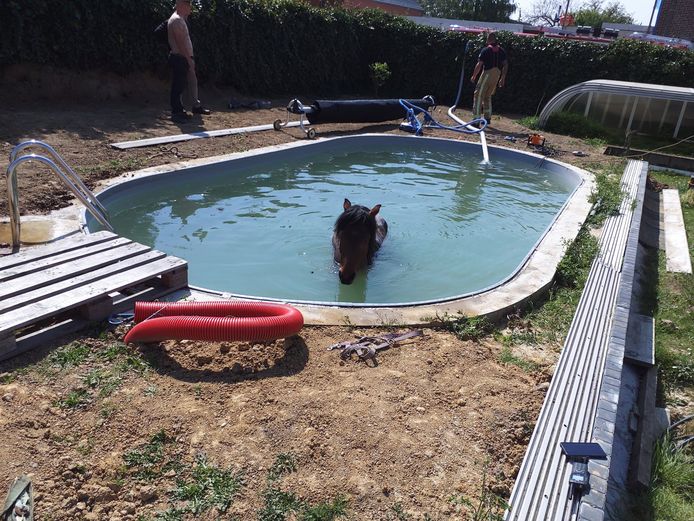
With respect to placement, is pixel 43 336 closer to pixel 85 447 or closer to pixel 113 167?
pixel 85 447

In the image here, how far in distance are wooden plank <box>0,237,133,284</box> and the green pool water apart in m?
1.33

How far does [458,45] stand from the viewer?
21141 millimetres

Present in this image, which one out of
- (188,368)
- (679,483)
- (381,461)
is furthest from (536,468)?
(188,368)

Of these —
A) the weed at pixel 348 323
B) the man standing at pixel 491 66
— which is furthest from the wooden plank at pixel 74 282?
the man standing at pixel 491 66

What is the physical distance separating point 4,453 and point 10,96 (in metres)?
12.3

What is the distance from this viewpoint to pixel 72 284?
4254 millimetres

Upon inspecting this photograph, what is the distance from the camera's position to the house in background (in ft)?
Result: 138

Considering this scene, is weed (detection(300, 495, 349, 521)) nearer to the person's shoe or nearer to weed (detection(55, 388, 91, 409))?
weed (detection(55, 388, 91, 409))

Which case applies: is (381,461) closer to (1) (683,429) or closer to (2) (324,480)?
(2) (324,480)

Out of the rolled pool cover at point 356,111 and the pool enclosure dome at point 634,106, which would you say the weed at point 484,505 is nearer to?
the rolled pool cover at point 356,111

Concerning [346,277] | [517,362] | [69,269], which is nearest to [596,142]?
[346,277]

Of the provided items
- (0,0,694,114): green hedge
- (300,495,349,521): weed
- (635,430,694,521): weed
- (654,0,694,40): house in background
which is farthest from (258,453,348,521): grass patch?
(654,0,694,40): house in background

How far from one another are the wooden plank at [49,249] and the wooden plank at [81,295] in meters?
0.75

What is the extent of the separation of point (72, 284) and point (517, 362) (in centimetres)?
382
